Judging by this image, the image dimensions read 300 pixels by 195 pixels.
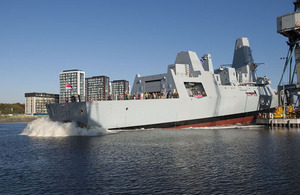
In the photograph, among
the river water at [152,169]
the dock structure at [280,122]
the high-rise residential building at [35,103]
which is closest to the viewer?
the river water at [152,169]

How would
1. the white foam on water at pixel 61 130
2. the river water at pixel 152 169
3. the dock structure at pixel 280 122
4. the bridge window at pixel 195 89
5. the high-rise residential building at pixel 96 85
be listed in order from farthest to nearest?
the high-rise residential building at pixel 96 85, the dock structure at pixel 280 122, the bridge window at pixel 195 89, the white foam on water at pixel 61 130, the river water at pixel 152 169

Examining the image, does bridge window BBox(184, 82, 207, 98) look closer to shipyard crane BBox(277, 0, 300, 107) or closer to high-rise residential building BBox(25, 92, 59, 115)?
shipyard crane BBox(277, 0, 300, 107)

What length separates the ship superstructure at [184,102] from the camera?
81.5 feet

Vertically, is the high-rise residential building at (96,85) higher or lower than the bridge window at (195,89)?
higher

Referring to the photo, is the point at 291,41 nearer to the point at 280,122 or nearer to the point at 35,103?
the point at 280,122

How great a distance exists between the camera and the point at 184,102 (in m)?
28.8

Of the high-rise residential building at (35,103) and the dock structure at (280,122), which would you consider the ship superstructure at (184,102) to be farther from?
the high-rise residential building at (35,103)

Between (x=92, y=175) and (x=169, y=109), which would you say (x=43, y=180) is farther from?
(x=169, y=109)

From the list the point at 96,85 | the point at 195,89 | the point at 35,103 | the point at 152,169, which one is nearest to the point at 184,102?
the point at 195,89

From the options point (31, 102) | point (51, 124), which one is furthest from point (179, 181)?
point (31, 102)

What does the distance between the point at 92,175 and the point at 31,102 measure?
331 ft

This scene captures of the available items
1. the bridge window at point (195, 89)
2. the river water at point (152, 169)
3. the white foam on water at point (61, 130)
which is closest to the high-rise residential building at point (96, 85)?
the bridge window at point (195, 89)

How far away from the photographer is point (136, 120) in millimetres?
26016

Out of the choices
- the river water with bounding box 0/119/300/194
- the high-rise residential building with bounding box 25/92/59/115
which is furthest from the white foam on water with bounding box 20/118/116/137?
the high-rise residential building with bounding box 25/92/59/115
